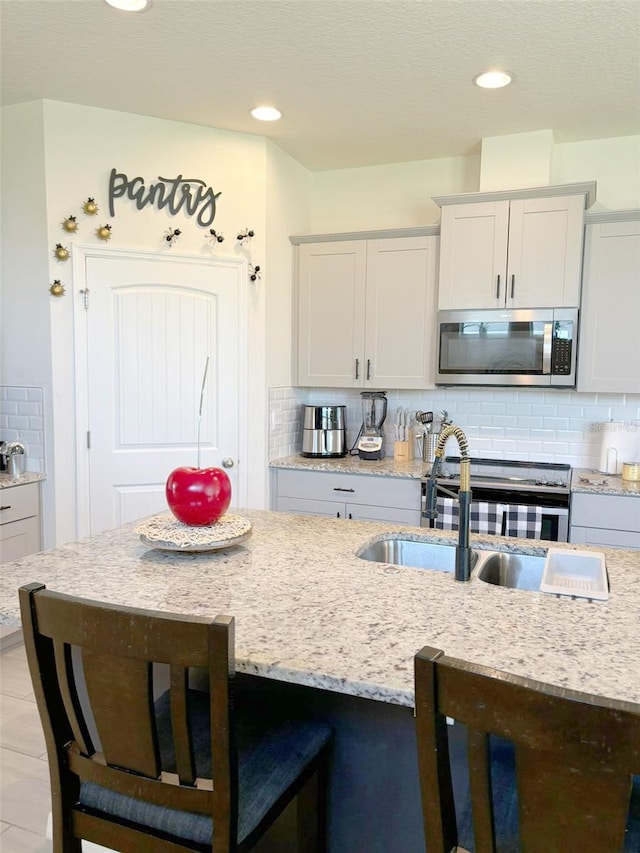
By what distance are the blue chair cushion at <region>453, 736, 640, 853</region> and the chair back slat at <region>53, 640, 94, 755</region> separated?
72cm

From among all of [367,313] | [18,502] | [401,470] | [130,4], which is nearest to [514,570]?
[401,470]

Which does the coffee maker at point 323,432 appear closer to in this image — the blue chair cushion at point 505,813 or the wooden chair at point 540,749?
the blue chair cushion at point 505,813

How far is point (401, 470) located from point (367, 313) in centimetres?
104

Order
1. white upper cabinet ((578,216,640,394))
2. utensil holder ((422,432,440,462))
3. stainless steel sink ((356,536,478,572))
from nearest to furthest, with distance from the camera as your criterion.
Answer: stainless steel sink ((356,536,478,572)) → white upper cabinet ((578,216,640,394)) → utensil holder ((422,432,440,462))

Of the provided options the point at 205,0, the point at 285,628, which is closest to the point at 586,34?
the point at 205,0

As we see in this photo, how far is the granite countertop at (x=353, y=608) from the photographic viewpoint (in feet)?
3.75

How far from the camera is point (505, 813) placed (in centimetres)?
111

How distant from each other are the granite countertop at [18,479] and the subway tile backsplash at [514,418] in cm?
134

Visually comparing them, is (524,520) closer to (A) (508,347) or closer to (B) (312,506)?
(A) (508,347)

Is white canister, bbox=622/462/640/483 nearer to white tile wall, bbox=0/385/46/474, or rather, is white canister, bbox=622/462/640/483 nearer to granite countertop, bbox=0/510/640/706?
granite countertop, bbox=0/510/640/706

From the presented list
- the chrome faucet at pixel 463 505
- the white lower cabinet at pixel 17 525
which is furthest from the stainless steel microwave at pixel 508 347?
the white lower cabinet at pixel 17 525

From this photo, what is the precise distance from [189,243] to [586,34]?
2191 millimetres

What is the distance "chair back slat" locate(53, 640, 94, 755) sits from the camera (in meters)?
A: 1.11

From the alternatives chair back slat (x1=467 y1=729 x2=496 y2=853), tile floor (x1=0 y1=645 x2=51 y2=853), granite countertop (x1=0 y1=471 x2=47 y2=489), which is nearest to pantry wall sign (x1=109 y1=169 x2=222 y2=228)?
granite countertop (x1=0 y1=471 x2=47 y2=489)
